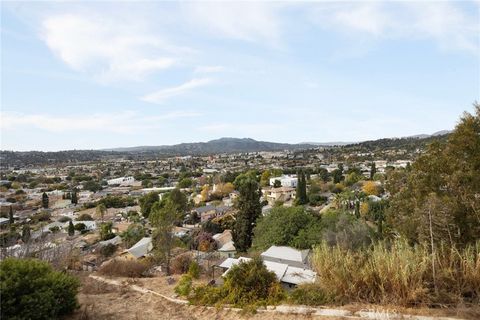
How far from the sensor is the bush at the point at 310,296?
17.2 ft

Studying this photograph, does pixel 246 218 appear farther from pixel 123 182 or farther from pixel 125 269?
pixel 123 182

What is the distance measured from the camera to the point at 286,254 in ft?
47.9

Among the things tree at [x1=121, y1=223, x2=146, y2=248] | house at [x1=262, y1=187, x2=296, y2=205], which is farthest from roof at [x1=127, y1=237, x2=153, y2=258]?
house at [x1=262, y1=187, x2=296, y2=205]

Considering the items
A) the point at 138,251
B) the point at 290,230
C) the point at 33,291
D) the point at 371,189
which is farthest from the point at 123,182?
the point at 33,291

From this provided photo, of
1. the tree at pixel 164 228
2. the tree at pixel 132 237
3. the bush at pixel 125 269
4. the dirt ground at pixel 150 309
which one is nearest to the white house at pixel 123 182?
the tree at pixel 132 237

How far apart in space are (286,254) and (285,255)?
14 centimetres

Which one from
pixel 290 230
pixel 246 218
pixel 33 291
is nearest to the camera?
pixel 33 291

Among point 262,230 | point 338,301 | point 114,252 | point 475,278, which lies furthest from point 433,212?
point 114,252

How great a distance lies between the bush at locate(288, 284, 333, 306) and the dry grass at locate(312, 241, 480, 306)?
4.0 inches

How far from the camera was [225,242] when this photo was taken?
26156mm

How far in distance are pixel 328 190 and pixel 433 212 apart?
45736mm

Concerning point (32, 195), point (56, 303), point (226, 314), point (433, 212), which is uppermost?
point (433, 212)

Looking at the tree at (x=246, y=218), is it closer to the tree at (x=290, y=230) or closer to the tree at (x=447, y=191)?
the tree at (x=290, y=230)

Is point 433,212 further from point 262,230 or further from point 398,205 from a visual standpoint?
point 262,230
